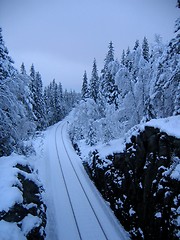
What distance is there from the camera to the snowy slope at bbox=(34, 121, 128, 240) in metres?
10.9

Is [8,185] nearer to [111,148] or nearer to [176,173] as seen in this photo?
[176,173]

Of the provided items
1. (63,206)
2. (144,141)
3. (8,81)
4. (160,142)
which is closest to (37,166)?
(63,206)

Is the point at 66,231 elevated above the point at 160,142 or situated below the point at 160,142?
below

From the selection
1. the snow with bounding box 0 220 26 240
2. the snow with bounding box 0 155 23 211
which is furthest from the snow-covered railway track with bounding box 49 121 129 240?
the snow with bounding box 0 220 26 240

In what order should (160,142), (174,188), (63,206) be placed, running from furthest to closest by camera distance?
(63,206) → (160,142) → (174,188)

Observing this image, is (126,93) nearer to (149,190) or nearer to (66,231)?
(149,190)

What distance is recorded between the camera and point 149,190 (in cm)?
936

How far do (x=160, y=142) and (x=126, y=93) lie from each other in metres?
10.1

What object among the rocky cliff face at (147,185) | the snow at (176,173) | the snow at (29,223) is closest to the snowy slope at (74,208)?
the rocky cliff face at (147,185)

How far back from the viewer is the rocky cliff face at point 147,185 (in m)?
7.67

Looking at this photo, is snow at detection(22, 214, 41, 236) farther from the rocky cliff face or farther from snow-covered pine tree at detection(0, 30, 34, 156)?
snow-covered pine tree at detection(0, 30, 34, 156)

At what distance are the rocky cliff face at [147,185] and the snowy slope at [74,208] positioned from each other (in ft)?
3.05

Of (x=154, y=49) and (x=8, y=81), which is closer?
(x=8, y=81)

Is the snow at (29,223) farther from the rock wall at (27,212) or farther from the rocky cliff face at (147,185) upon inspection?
the rocky cliff face at (147,185)
